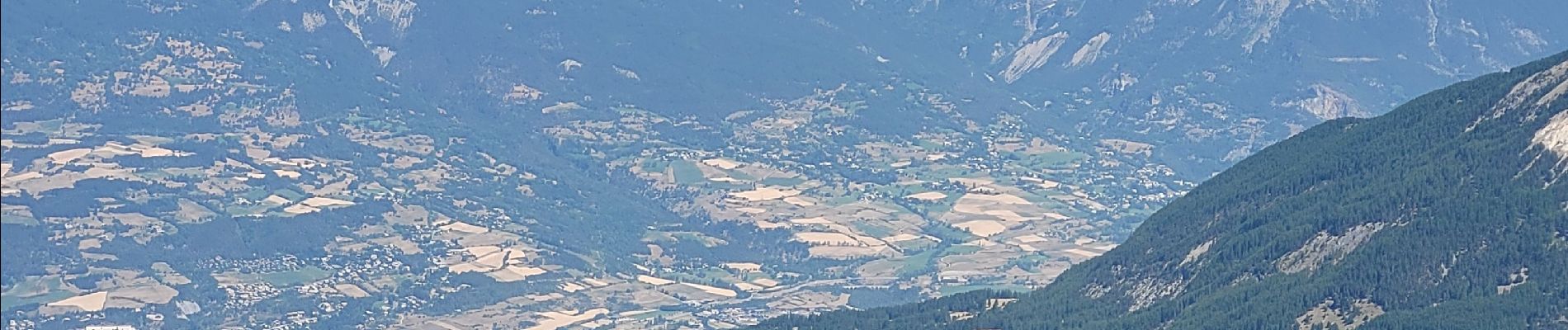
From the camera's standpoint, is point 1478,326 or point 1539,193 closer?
point 1478,326

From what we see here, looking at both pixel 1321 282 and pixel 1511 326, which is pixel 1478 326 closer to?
pixel 1511 326

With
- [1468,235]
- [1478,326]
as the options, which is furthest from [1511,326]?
[1468,235]

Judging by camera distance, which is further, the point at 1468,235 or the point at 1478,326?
the point at 1468,235

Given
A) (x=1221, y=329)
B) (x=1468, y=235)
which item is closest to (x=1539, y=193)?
(x=1468, y=235)

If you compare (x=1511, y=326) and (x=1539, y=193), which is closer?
(x=1511, y=326)

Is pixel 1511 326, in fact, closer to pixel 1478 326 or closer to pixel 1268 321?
pixel 1478 326

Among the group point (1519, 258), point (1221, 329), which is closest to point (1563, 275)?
point (1519, 258)

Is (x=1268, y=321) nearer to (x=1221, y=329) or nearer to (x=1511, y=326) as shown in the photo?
(x=1221, y=329)
